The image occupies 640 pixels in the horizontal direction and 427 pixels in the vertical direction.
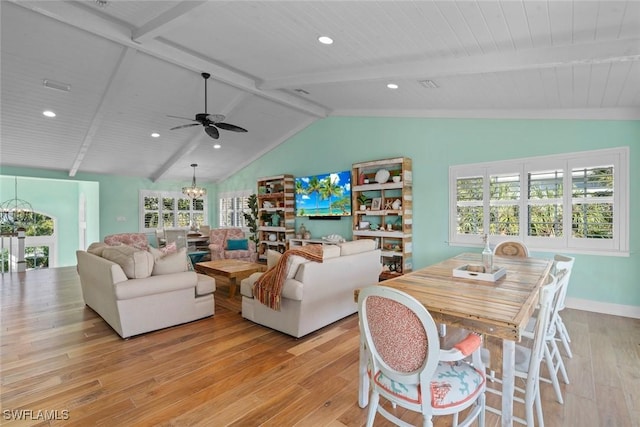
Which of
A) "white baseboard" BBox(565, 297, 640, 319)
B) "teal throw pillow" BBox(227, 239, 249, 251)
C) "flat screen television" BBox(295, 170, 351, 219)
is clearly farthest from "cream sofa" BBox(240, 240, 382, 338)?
"teal throw pillow" BBox(227, 239, 249, 251)

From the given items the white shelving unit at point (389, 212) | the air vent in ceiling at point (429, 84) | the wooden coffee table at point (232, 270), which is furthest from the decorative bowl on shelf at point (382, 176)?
the wooden coffee table at point (232, 270)

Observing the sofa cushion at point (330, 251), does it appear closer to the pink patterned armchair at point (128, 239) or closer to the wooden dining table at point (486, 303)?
the wooden dining table at point (486, 303)

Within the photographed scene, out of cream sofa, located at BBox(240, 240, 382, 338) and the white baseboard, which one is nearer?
cream sofa, located at BBox(240, 240, 382, 338)

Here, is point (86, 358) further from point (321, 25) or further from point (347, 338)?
point (321, 25)

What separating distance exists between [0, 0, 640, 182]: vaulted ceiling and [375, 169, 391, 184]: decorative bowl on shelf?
1037mm

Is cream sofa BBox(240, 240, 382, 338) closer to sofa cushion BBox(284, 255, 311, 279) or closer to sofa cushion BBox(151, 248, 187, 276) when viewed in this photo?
sofa cushion BBox(284, 255, 311, 279)

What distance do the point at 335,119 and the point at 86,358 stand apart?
5.65 metres

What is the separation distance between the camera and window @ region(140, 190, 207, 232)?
941 centimetres

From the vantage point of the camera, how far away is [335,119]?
680 centimetres

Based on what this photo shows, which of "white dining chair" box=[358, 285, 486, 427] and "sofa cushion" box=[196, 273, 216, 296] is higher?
"white dining chair" box=[358, 285, 486, 427]

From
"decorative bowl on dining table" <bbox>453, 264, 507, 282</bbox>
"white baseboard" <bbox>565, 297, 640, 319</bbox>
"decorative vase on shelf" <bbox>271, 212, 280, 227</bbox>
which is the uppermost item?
"decorative vase on shelf" <bbox>271, 212, 280, 227</bbox>

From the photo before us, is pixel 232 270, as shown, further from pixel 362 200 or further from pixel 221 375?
pixel 362 200

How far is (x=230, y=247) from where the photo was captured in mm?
7270

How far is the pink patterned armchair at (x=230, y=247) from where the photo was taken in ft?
23.3
